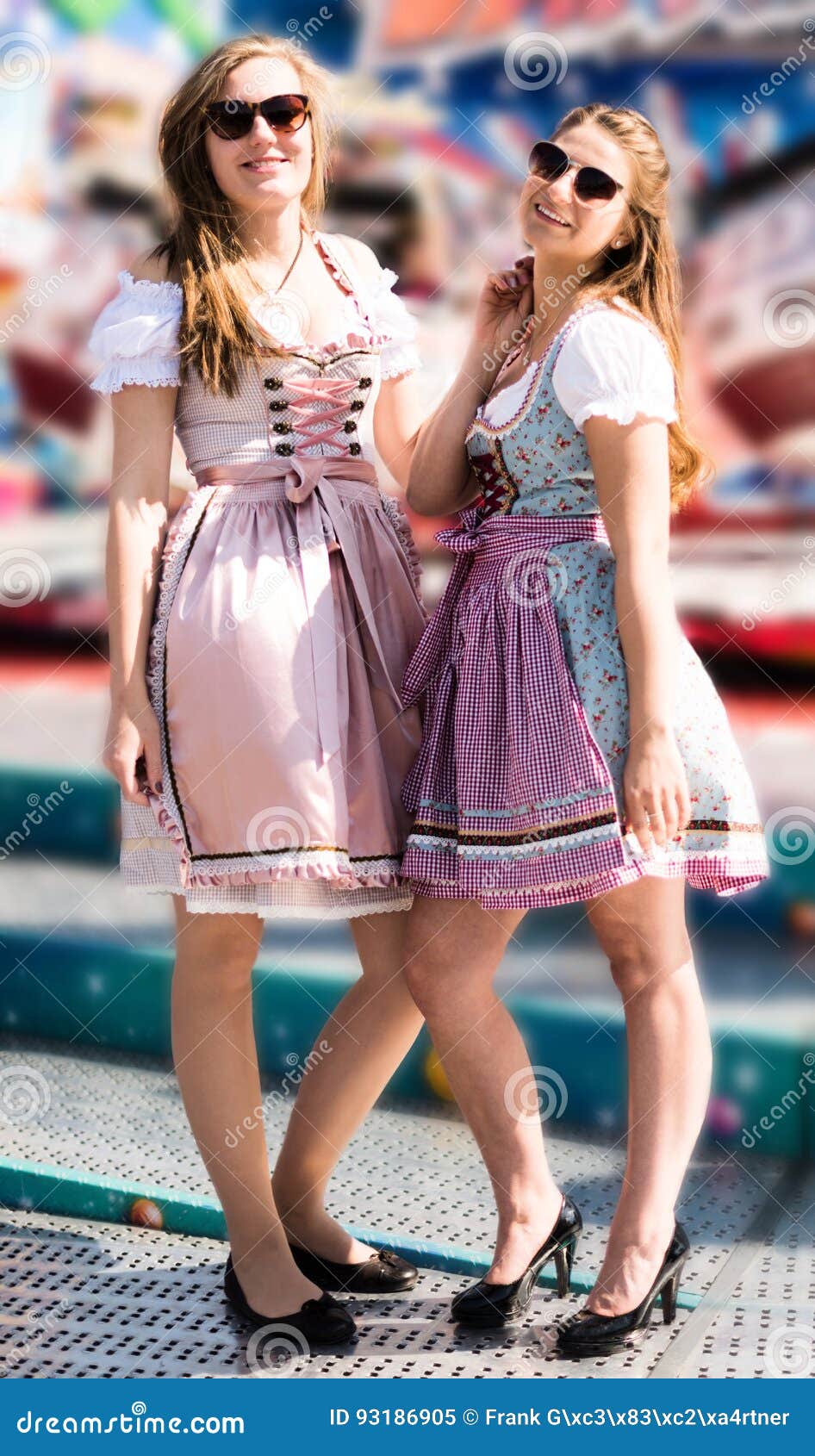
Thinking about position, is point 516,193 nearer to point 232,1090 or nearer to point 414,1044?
point 414,1044

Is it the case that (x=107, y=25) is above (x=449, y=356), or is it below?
above

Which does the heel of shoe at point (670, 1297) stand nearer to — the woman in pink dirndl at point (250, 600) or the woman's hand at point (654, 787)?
the woman in pink dirndl at point (250, 600)

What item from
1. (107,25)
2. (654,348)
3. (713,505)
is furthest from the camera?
(107,25)

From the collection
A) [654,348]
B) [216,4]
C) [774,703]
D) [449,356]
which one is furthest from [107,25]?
[654,348]

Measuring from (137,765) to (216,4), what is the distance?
3360 millimetres

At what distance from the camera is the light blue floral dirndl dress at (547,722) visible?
1725 millimetres

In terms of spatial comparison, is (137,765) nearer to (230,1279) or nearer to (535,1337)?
(230,1279)

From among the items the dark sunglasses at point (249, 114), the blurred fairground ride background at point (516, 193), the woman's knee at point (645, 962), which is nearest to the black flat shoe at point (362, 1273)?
the woman's knee at point (645, 962)

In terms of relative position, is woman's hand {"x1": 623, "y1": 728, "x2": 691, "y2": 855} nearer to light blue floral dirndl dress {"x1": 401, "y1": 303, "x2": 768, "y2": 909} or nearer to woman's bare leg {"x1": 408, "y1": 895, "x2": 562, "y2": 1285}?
light blue floral dirndl dress {"x1": 401, "y1": 303, "x2": 768, "y2": 909}

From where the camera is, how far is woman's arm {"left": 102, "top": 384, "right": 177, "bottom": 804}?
6.00 feet

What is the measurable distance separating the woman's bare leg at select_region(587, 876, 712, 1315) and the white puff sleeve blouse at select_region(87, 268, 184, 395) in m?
0.85

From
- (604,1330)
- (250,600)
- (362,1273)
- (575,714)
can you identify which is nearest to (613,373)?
(575,714)

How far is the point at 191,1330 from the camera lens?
192cm

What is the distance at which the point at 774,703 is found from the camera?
4145 mm
